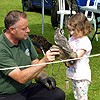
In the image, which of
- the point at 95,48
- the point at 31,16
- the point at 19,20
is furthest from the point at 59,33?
the point at 31,16

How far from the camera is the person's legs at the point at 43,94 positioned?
328cm

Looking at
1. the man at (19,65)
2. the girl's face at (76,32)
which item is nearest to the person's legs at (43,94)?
the man at (19,65)

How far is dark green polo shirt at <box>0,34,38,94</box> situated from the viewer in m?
3.05

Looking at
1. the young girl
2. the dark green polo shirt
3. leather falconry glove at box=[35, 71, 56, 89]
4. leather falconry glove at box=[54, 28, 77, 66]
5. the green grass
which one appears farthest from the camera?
the green grass

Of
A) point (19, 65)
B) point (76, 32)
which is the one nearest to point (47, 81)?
point (19, 65)

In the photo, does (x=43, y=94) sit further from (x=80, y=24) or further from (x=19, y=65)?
(x=80, y=24)

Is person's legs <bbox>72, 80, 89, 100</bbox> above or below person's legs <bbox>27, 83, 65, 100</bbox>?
below

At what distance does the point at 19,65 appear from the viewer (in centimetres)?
319

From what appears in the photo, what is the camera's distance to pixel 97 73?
17.6 ft

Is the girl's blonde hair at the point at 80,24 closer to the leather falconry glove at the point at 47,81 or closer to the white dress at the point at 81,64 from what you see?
the white dress at the point at 81,64

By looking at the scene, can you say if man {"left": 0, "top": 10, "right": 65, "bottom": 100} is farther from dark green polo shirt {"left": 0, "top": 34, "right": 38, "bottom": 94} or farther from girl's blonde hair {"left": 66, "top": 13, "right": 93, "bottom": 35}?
girl's blonde hair {"left": 66, "top": 13, "right": 93, "bottom": 35}

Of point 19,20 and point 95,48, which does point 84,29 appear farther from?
point 95,48

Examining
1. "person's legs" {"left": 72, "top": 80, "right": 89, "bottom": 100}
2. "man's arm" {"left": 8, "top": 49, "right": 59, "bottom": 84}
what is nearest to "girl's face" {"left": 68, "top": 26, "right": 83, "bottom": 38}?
"person's legs" {"left": 72, "top": 80, "right": 89, "bottom": 100}

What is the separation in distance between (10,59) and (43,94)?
51cm
